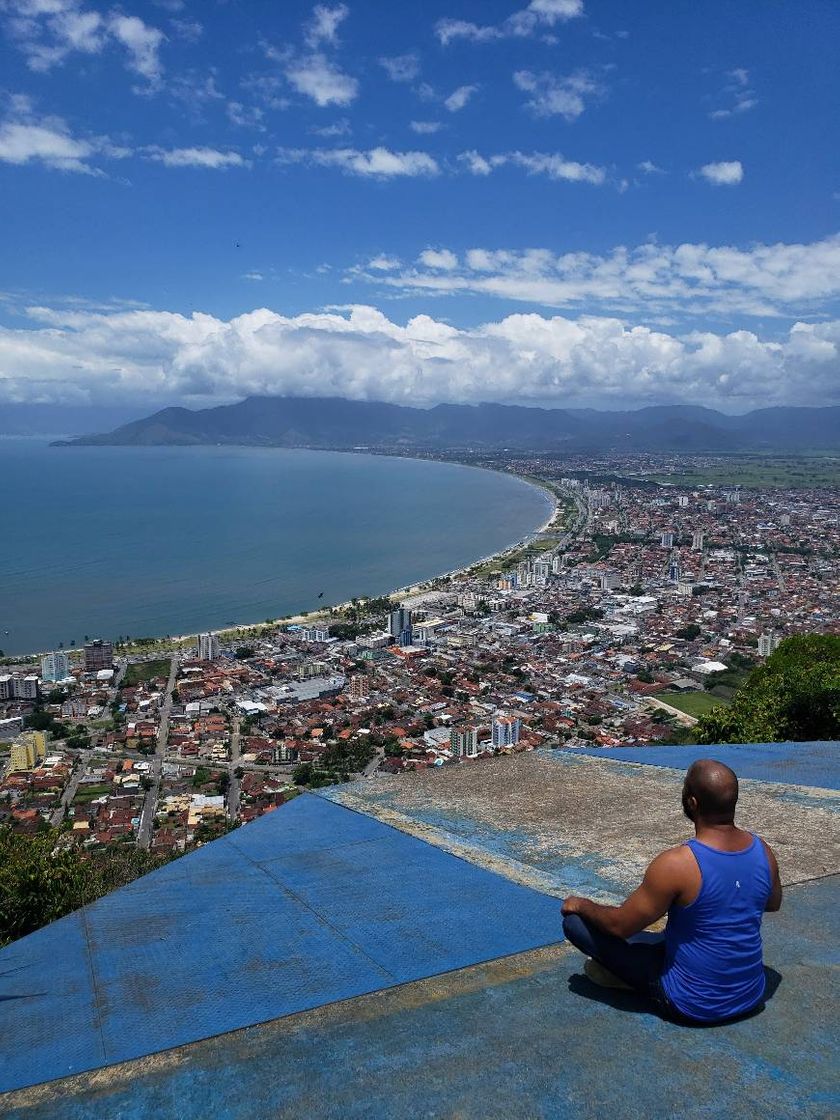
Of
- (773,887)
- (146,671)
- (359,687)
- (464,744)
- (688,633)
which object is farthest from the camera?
(688,633)

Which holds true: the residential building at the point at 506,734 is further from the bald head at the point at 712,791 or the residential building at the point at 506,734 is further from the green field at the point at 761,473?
the green field at the point at 761,473

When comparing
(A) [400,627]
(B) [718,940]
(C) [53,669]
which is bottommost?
(C) [53,669]

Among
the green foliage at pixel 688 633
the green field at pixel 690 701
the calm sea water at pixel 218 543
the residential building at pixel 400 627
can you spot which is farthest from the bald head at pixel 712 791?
the calm sea water at pixel 218 543

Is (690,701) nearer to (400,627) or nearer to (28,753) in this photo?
(400,627)

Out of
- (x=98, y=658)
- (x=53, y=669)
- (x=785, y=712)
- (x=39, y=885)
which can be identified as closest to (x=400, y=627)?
(x=98, y=658)

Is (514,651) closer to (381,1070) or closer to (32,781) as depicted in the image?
(32,781)

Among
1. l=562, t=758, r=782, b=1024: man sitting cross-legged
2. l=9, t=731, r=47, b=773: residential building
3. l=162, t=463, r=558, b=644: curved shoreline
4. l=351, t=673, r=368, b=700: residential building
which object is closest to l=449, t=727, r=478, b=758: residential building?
l=351, t=673, r=368, b=700: residential building

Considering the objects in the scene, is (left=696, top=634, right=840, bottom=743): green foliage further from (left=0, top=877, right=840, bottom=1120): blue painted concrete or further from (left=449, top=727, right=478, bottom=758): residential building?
(left=449, top=727, right=478, bottom=758): residential building

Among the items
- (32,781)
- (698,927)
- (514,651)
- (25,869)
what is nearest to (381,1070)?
(698,927)
